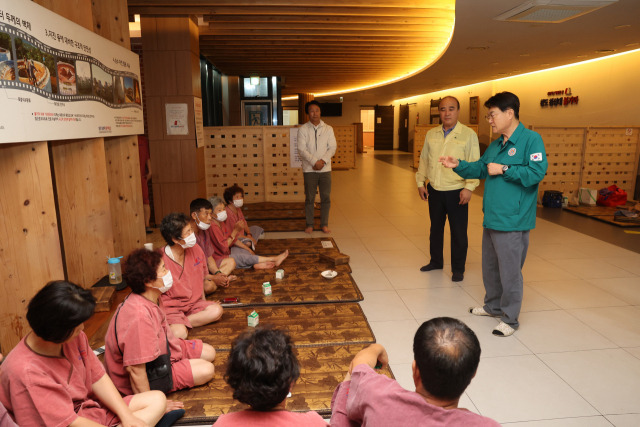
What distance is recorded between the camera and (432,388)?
4.37 feet

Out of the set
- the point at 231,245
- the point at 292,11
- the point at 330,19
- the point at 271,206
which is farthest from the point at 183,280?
the point at 271,206

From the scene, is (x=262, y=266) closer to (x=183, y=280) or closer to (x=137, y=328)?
(x=183, y=280)

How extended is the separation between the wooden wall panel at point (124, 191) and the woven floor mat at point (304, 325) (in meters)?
2.17

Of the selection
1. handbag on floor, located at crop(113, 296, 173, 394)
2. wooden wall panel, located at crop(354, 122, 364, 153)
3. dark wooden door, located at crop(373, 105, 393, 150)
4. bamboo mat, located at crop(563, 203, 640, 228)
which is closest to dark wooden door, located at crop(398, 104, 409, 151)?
dark wooden door, located at crop(373, 105, 393, 150)

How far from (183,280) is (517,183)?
277cm

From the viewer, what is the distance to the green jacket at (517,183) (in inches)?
131

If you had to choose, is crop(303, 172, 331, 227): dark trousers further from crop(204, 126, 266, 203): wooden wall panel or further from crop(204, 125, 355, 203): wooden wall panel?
crop(204, 126, 266, 203): wooden wall panel

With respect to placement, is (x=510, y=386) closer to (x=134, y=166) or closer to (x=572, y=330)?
(x=572, y=330)

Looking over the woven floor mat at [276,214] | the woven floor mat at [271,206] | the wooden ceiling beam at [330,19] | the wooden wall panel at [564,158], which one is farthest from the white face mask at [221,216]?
the wooden wall panel at [564,158]

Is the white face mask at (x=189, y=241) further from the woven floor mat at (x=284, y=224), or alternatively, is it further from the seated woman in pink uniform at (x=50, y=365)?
the woven floor mat at (x=284, y=224)

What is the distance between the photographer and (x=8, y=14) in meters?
2.65

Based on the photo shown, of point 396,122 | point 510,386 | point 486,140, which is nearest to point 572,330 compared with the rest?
point 510,386

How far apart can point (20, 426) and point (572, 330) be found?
380cm

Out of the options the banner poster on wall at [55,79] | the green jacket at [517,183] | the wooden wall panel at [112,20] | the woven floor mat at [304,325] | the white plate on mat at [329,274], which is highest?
the wooden wall panel at [112,20]
